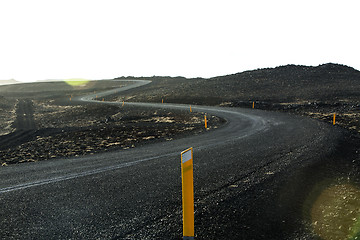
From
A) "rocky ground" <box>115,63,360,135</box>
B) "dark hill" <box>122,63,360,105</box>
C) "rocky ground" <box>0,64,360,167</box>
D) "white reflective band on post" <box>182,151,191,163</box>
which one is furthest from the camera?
"dark hill" <box>122,63,360,105</box>

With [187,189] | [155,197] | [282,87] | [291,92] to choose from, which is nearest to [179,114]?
[155,197]

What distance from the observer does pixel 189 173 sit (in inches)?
148

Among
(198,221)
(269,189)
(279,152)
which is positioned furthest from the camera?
(279,152)

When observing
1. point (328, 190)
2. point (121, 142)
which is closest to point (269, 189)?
point (328, 190)

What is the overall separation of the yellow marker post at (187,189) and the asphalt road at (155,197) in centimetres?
46

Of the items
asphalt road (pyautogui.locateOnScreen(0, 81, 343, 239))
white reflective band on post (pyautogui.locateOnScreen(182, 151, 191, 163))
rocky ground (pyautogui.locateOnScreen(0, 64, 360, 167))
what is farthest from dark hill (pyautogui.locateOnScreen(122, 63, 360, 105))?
white reflective band on post (pyautogui.locateOnScreen(182, 151, 191, 163))

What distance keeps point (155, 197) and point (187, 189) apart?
7.78 feet

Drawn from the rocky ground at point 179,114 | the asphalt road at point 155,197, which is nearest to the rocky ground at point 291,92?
the rocky ground at point 179,114

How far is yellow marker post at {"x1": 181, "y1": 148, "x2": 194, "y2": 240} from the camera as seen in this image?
12.0 feet

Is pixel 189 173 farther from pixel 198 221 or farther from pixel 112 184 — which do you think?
pixel 112 184

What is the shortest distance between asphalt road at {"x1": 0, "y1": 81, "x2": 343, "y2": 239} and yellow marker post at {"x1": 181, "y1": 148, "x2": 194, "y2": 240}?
1.51 ft

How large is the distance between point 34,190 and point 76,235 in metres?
2.91

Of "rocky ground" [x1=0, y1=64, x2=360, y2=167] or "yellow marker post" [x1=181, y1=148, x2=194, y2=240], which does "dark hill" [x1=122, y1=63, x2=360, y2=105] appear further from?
"yellow marker post" [x1=181, y1=148, x2=194, y2=240]

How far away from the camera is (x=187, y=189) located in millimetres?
3727
